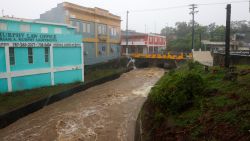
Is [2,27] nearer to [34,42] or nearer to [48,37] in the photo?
[34,42]

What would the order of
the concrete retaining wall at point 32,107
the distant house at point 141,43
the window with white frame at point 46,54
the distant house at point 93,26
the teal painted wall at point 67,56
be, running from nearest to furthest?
the concrete retaining wall at point 32,107 → the window with white frame at point 46,54 → the teal painted wall at point 67,56 → the distant house at point 93,26 → the distant house at point 141,43

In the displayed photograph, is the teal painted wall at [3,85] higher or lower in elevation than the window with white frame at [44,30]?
lower

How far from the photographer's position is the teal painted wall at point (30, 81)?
17.3 metres

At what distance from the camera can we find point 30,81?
18.5 m

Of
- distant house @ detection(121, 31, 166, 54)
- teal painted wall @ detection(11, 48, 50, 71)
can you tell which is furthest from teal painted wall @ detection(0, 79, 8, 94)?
distant house @ detection(121, 31, 166, 54)

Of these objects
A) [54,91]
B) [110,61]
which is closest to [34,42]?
[54,91]

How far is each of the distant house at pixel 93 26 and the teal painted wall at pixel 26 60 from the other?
471 inches

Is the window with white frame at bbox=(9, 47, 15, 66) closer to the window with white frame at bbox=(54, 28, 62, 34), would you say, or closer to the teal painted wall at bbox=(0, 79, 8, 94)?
the teal painted wall at bbox=(0, 79, 8, 94)

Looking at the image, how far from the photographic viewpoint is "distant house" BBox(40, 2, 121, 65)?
30781 mm

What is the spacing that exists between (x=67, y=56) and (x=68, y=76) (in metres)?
2.01

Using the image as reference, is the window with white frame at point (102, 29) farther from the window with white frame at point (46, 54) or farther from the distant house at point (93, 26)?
the window with white frame at point (46, 54)

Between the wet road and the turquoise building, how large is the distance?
3039 millimetres

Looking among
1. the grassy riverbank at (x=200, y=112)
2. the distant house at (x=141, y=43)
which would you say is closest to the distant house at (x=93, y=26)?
the distant house at (x=141, y=43)

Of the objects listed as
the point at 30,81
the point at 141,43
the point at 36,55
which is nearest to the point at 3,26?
the point at 36,55
